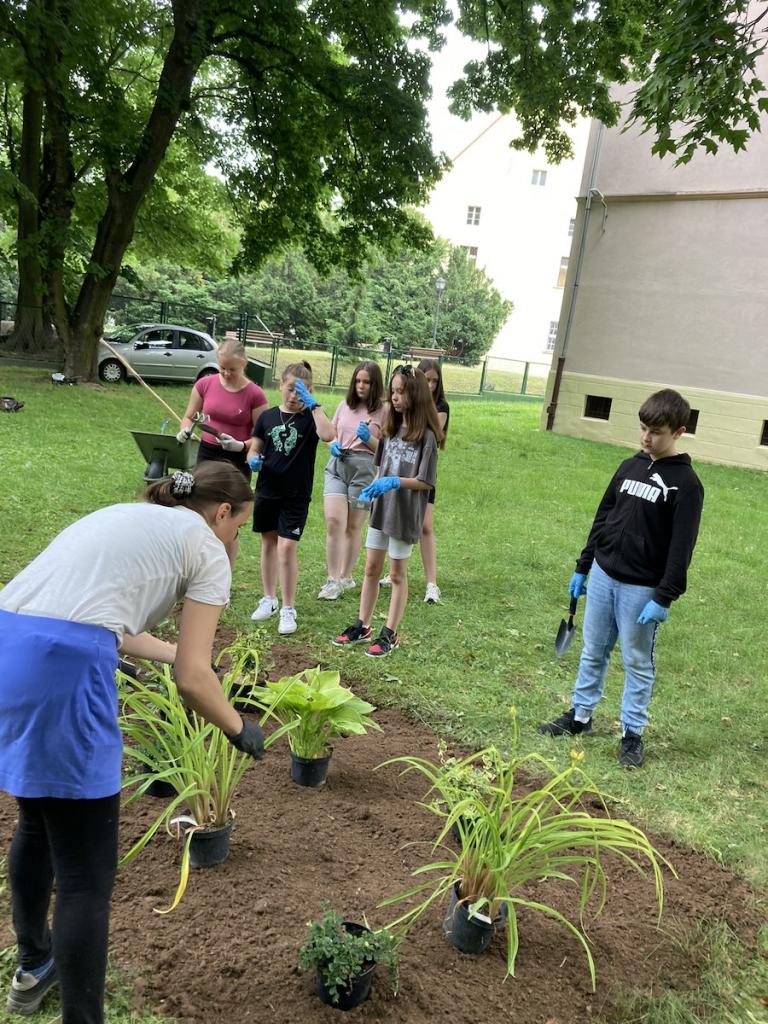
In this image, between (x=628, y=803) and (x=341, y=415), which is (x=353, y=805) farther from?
(x=341, y=415)

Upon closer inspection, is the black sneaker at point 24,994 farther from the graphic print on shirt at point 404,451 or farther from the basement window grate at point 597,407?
the basement window grate at point 597,407

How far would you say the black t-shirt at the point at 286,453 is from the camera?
170 inches

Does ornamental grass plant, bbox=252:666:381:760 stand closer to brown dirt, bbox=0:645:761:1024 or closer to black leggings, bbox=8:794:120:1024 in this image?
brown dirt, bbox=0:645:761:1024

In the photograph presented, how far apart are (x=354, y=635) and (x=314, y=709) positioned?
1.65 meters

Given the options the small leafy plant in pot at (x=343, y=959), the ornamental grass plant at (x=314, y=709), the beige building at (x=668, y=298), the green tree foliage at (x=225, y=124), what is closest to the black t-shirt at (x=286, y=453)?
the ornamental grass plant at (x=314, y=709)

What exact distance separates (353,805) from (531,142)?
12277 millimetres

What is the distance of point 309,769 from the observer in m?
2.80

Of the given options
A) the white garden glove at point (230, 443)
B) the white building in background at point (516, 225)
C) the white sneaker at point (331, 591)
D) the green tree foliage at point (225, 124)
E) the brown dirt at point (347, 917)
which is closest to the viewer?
the brown dirt at point (347, 917)

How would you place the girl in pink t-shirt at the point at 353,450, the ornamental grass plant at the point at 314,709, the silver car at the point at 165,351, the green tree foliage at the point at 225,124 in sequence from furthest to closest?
the silver car at the point at 165,351
the green tree foliage at the point at 225,124
the girl in pink t-shirt at the point at 353,450
the ornamental grass plant at the point at 314,709

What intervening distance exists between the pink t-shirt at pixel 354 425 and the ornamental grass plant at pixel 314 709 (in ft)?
7.22

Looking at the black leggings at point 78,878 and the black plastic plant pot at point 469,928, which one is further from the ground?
the black leggings at point 78,878

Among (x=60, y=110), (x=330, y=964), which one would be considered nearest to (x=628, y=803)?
(x=330, y=964)

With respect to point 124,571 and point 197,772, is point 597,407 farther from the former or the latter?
point 124,571

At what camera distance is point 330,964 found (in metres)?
1.77
